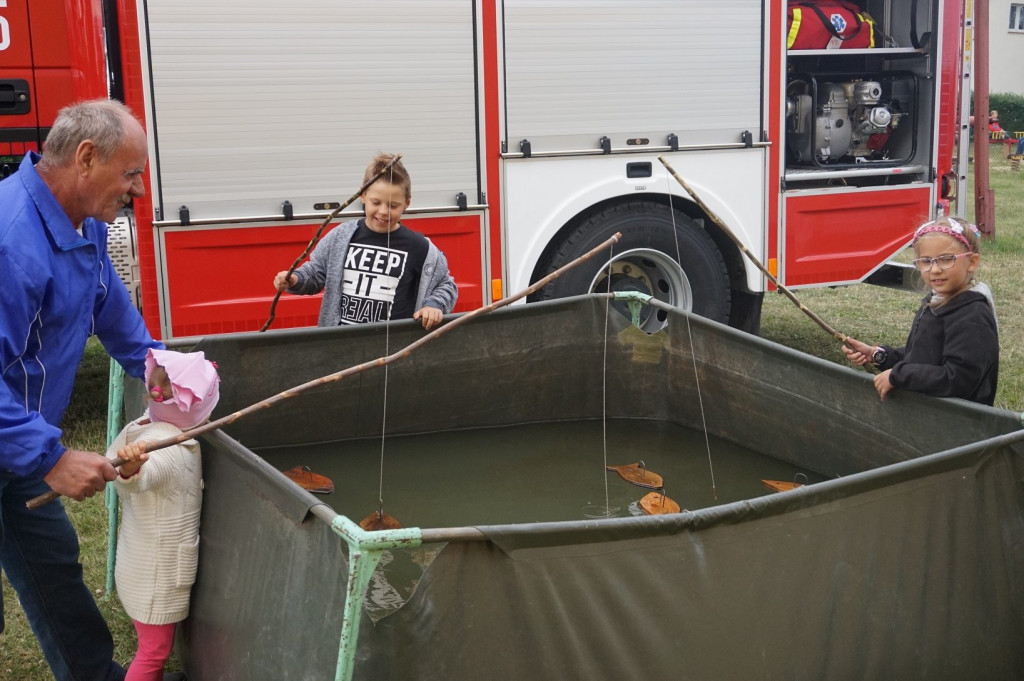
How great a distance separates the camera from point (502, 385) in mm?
5344

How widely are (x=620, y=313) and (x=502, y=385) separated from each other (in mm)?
661

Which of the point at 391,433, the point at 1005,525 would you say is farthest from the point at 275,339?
the point at 1005,525

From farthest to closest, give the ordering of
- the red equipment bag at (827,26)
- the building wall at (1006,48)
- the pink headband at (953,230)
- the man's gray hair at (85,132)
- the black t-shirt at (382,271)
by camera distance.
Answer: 1. the building wall at (1006,48)
2. the red equipment bag at (827,26)
3. the black t-shirt at (382,271)
4. the pink headband at (953,230)
5. the man's gray hair at (85,132)

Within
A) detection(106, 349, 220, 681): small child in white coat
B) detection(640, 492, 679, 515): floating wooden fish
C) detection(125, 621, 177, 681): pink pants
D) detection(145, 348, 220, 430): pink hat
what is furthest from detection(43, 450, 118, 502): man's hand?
detection(640, 492, 679, 515): floating wooden fish

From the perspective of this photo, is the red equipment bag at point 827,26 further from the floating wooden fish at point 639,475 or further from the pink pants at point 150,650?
the pink pants at point 150,650

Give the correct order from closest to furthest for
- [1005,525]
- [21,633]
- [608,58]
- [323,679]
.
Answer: [323,679], [1005,525], [21,633], [608,58]

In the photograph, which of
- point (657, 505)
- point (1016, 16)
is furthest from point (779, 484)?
point (1016, 16)

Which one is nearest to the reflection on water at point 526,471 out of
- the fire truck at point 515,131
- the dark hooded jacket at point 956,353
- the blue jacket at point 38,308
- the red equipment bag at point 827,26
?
the fire truck at point 515,131

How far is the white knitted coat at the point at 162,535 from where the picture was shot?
3049 mm

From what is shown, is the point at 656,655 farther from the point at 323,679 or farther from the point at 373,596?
the point at 373,596

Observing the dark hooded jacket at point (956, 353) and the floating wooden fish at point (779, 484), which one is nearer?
the dark hooded jacket at point (956, 353)

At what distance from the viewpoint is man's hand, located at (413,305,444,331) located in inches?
176

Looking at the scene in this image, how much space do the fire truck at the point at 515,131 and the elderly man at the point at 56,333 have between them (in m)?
2.60

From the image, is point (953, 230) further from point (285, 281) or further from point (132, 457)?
point (132, 457)
